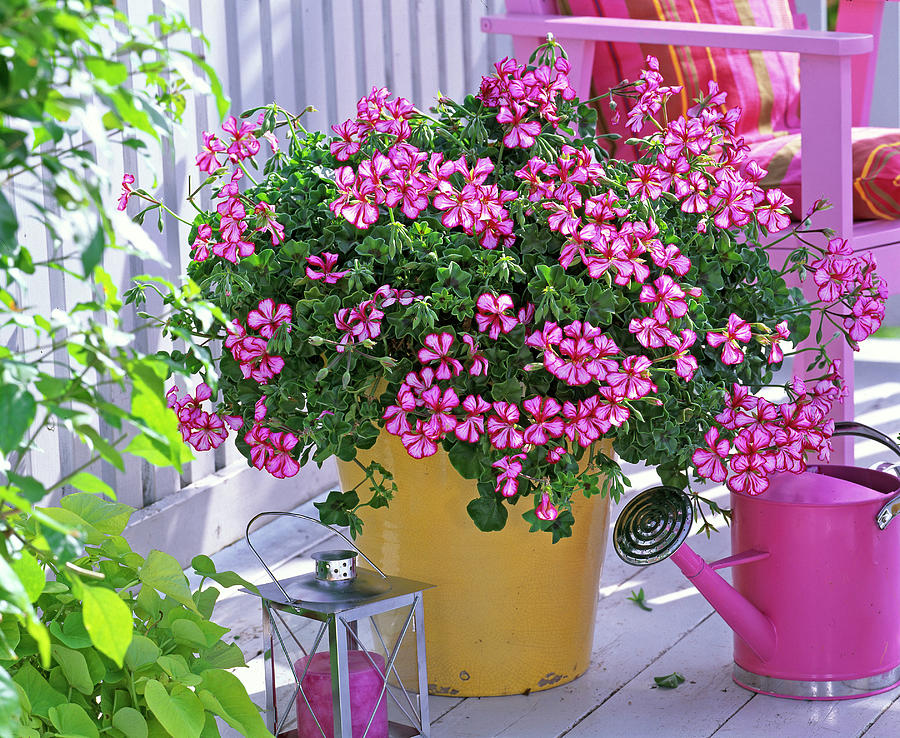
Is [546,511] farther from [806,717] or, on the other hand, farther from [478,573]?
[806,717]

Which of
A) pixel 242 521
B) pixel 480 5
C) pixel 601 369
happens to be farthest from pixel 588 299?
pixel 480 5

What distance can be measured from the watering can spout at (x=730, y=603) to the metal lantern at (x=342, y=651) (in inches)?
11.5

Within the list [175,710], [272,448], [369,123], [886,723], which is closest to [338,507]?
[272,448]

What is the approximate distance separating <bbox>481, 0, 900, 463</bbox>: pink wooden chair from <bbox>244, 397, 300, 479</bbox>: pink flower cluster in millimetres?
886

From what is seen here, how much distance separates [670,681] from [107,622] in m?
0.93

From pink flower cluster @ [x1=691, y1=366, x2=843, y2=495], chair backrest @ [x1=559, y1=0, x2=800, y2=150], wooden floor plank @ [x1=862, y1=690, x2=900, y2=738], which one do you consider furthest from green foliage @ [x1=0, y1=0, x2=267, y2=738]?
chair backrest @ [x1=559, y1=0, x2=800, y2=150]

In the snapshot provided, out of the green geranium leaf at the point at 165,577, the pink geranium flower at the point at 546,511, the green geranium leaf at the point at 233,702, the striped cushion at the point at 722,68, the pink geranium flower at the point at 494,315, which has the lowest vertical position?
the green geranium leaf at the point at 233,702

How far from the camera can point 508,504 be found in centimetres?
127

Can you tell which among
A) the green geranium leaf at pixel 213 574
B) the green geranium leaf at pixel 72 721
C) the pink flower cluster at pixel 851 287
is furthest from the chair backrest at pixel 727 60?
the green geranium leaf at pixel 72 721

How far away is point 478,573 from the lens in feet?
4.29

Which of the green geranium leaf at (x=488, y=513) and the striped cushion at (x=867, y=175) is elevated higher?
the striped cushion at (x=867, y=175)

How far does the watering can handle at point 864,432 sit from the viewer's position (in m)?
1.38

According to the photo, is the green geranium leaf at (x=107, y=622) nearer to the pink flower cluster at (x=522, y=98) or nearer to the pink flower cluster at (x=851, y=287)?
the pink flower cluster at (x=522, y=98)

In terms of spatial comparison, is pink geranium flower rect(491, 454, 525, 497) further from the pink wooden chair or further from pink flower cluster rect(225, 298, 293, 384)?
the pink wooden chair
